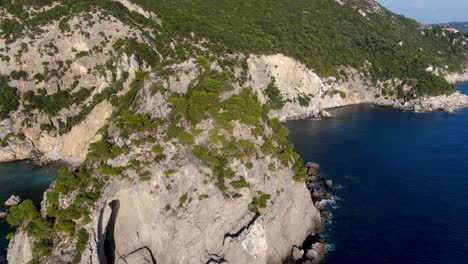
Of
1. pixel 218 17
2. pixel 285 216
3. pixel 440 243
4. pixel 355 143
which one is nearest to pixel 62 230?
pixel 285 216

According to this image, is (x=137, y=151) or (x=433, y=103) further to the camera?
(x=433, y=103)

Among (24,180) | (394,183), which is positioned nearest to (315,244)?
(394,183)

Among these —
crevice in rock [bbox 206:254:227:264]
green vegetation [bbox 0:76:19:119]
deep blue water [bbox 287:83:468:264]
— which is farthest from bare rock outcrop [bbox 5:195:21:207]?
deep blue water [bbox 287:83:468:264]

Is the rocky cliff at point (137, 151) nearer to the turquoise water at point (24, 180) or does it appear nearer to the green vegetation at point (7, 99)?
the green vegetation at point (7, 99)

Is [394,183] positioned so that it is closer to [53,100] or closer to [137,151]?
[137,151]

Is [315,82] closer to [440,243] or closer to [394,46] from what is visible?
[394,46]

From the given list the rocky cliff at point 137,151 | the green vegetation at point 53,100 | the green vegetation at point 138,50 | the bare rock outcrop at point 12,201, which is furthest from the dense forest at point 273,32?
the bare rock outcrop at point 12,201
